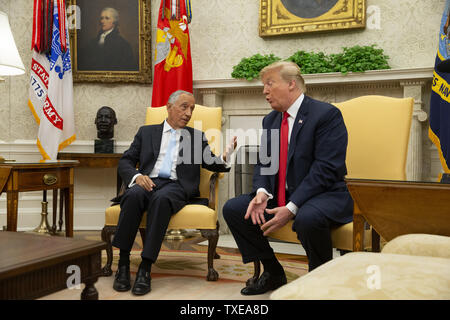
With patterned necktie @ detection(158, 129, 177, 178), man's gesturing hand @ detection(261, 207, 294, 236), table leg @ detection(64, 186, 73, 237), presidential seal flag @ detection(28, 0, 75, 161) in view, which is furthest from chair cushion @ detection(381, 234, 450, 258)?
presidential seal flag @ detection(28, 0, 75, 161)

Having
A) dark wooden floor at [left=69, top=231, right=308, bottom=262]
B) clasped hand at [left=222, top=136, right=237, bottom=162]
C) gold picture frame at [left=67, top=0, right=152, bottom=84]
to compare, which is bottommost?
dark wooden floor at [left=69, top=231, right=308, bottom=262]

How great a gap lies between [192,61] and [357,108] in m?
2.81

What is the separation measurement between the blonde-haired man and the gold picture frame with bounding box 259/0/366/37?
2.19 m

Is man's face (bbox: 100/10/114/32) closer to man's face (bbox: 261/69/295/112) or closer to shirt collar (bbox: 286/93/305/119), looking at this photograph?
man's face (bbox: 261/69/295/112)

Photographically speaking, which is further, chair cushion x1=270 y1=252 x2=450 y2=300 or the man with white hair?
the man with white hair

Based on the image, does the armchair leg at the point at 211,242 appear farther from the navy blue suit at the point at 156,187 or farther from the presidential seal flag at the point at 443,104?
the presidential seal flag at the point at 443,104

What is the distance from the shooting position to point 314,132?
89.9 inches

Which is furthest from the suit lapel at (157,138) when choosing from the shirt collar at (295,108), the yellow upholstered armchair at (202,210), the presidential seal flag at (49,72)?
the presidential seal flag at (49,72)

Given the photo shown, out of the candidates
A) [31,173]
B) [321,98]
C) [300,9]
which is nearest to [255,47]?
[300,9]

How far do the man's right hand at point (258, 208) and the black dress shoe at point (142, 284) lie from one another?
77 centimetres

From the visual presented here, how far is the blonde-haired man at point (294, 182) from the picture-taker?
2.06 m

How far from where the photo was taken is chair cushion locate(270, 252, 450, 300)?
0.92m

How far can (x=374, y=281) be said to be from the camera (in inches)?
38.8

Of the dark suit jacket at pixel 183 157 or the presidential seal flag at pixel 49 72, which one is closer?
the dark suit jacket at pixel 183 157
